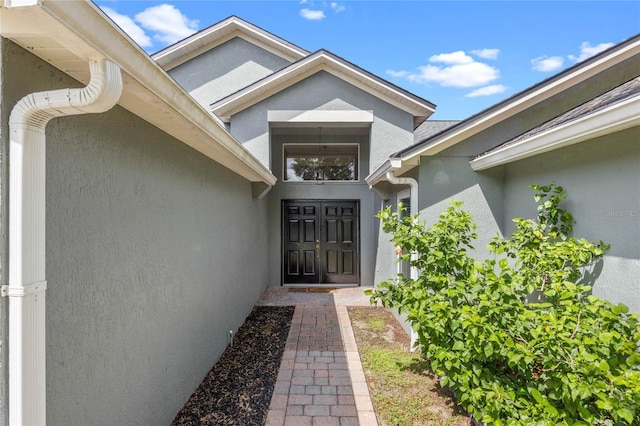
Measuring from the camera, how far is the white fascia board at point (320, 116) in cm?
834

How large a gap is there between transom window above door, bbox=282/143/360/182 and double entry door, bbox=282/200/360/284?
2.46 feet

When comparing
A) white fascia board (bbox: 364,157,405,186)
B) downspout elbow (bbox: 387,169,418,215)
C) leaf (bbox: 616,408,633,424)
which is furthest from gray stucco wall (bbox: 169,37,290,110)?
leaf (bbox: 616,408,633,424)

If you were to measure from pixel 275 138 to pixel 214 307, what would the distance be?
6244 millimetres

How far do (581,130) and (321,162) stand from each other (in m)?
7.29

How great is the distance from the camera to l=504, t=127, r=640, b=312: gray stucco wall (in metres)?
3.09

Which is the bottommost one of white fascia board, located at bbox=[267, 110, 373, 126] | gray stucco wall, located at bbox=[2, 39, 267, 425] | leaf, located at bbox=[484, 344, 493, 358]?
leaf, located at bbox=[484, 344, 493, 358]

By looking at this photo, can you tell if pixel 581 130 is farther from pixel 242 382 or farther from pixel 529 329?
pixel 242 382

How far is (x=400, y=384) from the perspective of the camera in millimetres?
4320

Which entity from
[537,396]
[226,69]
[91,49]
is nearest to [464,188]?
[537,396]

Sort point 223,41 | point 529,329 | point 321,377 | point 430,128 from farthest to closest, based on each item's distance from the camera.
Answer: point 223,41, point 430,128, point 321,377, point 529,329

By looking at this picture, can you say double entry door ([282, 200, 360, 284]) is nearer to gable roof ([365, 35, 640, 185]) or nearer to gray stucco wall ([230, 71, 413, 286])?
gray stucco wall ([230, 71, 413, 286])

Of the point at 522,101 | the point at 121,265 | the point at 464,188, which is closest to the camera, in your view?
the point at 121,265

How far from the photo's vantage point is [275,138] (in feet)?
32.7

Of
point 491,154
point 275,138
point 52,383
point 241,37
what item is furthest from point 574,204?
point 241,37
